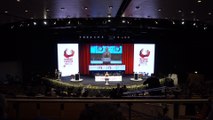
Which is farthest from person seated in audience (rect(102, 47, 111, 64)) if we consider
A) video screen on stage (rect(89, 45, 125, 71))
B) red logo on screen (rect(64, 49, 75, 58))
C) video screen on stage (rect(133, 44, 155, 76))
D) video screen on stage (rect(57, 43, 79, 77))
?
red logo on screen (rect(64, 49, 75, 58))

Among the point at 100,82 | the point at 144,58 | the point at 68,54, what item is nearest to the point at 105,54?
the point at 68,54

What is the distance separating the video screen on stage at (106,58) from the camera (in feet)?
73.7

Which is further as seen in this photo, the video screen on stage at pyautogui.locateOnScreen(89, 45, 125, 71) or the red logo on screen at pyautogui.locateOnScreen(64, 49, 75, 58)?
the video screen on stage at pyautogui.locateOnScreen(89, 45, 125, 71)

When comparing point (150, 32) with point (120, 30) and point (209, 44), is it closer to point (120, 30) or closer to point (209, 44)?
point (120, 30)

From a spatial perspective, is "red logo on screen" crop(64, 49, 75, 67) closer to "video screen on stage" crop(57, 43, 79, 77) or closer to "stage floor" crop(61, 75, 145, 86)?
"video screen on stage" crop(57, 43, 79, 77)

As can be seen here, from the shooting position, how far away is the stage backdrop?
74.9 ft

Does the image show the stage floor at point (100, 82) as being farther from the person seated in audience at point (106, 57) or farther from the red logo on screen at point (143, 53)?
the red logo on screen at point (143, 53)

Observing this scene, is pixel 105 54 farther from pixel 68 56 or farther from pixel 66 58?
pixel 66 58

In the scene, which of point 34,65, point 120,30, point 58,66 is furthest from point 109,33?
point 34,65

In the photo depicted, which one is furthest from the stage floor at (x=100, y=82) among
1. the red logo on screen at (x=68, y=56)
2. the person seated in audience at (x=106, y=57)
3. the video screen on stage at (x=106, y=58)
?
the person seated in audience at (x=106, y=57)

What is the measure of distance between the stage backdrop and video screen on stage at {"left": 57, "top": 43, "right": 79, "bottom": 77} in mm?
740

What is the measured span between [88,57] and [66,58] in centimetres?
179

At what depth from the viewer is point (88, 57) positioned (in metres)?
22.9

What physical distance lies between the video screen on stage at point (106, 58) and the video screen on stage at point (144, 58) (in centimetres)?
108
